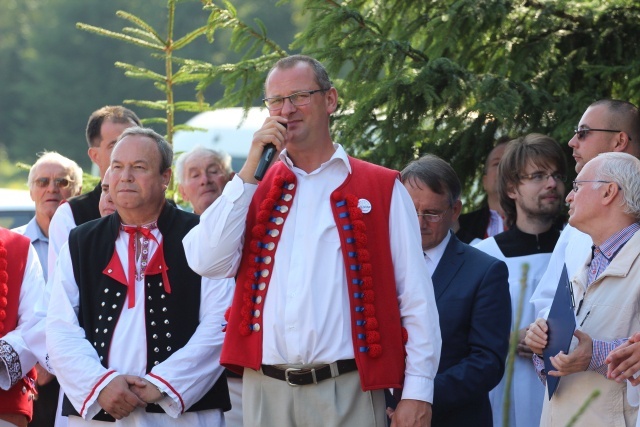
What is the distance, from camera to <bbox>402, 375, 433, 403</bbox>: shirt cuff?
4637mm

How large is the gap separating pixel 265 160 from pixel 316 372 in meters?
0.86

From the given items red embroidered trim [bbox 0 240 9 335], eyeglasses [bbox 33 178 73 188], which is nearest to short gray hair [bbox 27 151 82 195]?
eyeglasses [bbox 33 178 73 188]

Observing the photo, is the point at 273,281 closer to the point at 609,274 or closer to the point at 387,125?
the point at 609,274

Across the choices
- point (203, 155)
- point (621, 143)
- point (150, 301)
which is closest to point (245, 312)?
point (150, 301)

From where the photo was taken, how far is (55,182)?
7.70 metres

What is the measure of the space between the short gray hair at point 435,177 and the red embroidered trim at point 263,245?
3.62ft

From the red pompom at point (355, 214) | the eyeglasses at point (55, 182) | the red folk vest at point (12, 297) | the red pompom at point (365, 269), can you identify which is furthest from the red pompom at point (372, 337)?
the eyeglasses at point (55, 182)

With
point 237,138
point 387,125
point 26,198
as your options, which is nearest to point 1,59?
point 237,138

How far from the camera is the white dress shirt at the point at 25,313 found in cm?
573

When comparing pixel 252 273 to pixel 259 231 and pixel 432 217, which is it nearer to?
pixel 259 231

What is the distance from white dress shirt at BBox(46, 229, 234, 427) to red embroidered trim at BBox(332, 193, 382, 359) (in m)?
1.04

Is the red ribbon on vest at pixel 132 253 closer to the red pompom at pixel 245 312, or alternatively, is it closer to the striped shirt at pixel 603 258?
the red pompom at pixel 245 312

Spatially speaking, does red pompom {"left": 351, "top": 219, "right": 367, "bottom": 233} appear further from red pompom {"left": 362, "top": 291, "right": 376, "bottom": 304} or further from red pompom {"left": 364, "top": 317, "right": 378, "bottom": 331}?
red pompom {"left": 364, "top": 317, "right": 378, "bottom": 331}

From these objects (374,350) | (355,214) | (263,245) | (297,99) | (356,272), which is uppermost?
(297,99)
